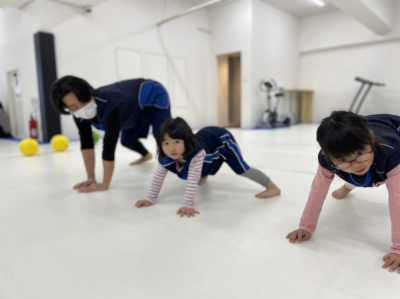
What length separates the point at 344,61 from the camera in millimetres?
7742

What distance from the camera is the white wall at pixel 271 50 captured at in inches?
273

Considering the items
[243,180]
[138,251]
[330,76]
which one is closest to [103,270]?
[138,251]

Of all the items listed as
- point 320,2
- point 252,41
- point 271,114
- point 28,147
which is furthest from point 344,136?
point 320,2

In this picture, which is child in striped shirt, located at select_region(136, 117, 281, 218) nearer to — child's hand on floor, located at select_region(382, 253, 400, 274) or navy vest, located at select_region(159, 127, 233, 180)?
navy vest, located at select_region(159, 127, 233, 180)

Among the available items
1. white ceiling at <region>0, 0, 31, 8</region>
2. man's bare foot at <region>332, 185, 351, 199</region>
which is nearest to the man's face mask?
man's bare foot at <region>332, 185, 351, 199</region>

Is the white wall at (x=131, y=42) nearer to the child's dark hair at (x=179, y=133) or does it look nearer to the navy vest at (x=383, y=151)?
the child's dark hair at (x=179, y=133)

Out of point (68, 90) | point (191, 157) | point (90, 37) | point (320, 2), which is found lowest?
point (191, 157)

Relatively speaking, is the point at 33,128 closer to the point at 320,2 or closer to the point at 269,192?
the point at 269,192

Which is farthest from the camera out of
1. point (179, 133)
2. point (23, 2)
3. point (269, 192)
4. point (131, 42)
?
point (131, 42)

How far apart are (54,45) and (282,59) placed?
5618 millimetres

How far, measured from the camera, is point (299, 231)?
1.11 metres

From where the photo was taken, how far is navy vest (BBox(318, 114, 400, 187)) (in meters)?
0.91

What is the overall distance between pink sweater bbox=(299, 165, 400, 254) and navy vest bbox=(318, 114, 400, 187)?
26 millimetres

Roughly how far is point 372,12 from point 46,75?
584cm
